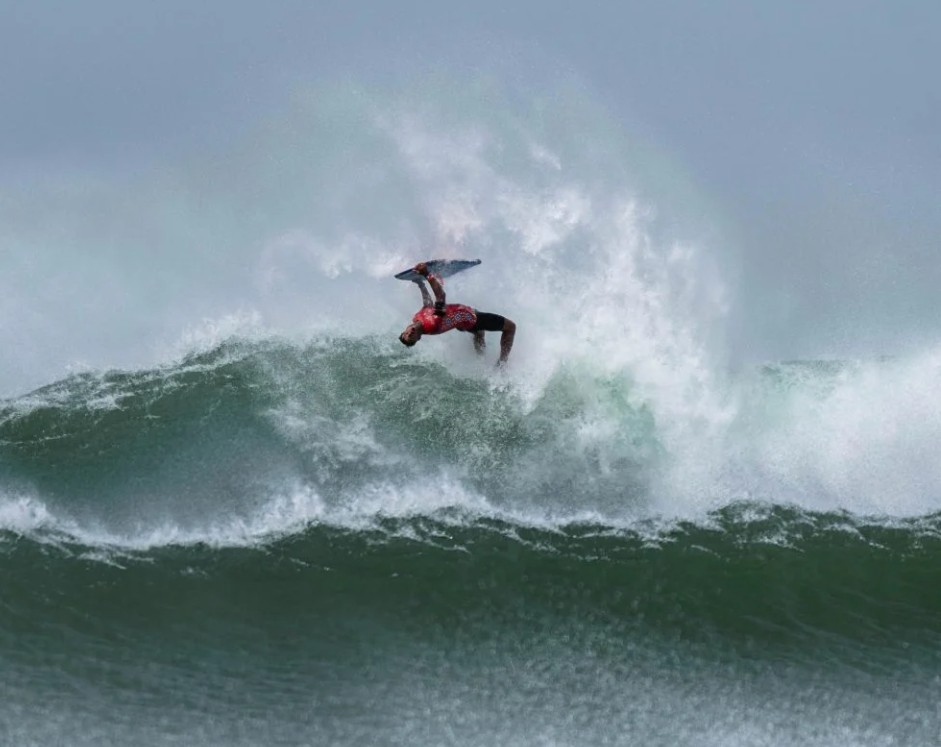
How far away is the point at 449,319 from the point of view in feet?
44.2

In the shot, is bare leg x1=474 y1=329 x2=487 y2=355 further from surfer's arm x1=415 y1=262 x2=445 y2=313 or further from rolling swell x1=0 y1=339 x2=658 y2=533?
surfer's arm x1=415 y1=262 x2=445 y2=313

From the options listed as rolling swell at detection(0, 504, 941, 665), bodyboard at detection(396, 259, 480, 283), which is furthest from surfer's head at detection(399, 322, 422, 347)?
rolling swell at detection(0, 504, 941, 665)

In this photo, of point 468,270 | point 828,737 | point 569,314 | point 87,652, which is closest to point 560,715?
point 828,737

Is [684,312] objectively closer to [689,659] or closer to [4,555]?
[689,659]

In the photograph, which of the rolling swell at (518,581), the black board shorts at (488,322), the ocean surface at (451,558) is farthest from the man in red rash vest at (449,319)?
the rolling swell at (518,581)

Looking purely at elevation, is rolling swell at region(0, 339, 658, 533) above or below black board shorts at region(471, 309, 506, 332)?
below

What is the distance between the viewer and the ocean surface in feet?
34.0

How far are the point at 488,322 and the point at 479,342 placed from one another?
1.63ft

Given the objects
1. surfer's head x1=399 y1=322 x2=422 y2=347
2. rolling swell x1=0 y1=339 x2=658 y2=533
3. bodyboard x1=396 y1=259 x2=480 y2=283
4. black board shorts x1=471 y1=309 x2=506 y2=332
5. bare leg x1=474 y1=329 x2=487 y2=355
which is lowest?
rolling swell x1=0 y1=339 x2=658 y2=533

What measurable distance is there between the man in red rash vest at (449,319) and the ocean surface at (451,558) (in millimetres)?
580

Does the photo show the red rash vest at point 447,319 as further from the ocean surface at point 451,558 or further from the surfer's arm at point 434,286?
the ocean surface at point 451,558

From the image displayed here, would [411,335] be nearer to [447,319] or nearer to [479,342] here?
[447,319]

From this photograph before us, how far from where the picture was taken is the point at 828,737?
1032cm

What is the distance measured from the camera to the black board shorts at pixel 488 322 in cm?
1374
